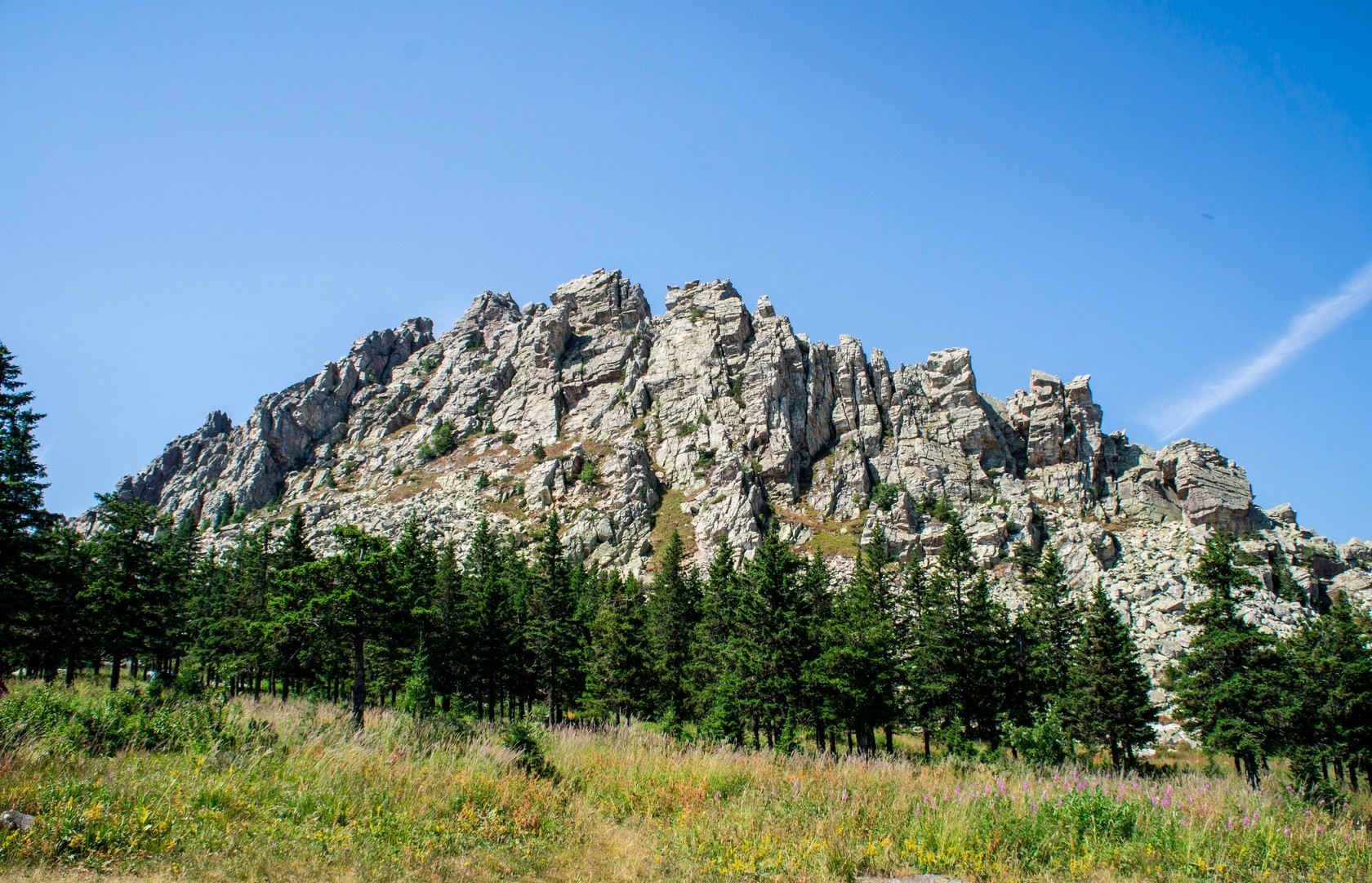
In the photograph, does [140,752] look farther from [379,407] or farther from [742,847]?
[379,407]

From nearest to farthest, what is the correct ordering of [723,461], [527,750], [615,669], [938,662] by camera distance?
1. [527,750]
2. [615,669]
3. [938,662]
4. [723,461]

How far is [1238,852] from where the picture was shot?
312 inches

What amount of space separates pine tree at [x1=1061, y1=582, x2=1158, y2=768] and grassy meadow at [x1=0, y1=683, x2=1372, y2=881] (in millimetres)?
34578

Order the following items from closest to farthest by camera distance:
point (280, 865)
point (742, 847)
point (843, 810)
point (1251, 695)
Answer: point (280, 865), point (742, 847), point (843, 810), point (1251, 695)

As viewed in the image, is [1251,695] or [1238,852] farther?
[1251,695]

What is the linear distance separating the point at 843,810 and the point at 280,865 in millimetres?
6465

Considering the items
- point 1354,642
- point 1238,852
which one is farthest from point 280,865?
point 1354,642

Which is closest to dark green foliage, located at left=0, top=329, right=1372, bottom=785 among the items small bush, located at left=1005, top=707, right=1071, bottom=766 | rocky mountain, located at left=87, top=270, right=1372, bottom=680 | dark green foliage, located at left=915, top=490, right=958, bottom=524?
small bush, located at left=1005, top=707, right=1071, bottom=766

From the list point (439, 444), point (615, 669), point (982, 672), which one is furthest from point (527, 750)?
point (439, 444)

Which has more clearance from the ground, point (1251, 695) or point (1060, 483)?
point (1060, 483)

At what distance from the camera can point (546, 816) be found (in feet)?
28.5

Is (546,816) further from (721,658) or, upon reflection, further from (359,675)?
(721,658)

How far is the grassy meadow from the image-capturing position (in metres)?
6.79

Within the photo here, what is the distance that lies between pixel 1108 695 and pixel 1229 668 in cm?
898
